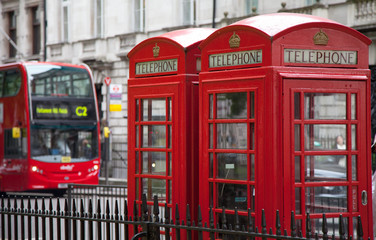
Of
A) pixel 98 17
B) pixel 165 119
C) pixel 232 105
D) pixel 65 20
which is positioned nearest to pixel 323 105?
pixel 232 105

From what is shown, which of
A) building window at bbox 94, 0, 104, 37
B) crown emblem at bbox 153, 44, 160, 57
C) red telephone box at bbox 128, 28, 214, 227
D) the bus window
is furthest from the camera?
building window at bbox 94, 0, 104, 37

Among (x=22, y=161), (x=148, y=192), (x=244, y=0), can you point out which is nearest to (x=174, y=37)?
(x=148, y=192)

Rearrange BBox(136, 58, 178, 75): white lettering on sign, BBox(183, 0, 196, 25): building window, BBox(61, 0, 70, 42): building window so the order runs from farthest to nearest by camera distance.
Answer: BBox(61, 0, 70, 42): building window → BBox(183, 0, 196, 25): building window → BBox(136, 58, 178, 75): white lettering on sign

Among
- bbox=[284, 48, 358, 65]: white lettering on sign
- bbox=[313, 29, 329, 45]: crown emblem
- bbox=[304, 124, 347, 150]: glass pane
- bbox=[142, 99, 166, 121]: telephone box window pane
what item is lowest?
bbox=[304, 124, 347, 150]: glass pane

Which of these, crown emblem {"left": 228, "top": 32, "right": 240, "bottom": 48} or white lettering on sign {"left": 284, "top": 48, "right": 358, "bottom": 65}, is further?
crown emblem {"left": 228, "top": 32, "right": 240, "bottom": 48}

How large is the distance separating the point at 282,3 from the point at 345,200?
1707 centimetres

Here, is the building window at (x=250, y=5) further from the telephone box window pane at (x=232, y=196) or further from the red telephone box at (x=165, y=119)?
the telephone box window pane at (x=232, y=196)

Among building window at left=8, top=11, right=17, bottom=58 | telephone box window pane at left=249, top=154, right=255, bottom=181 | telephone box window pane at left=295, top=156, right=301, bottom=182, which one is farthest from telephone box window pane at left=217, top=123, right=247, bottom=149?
building window at left=8, top=11, right=17, bottom=58

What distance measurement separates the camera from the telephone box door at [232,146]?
6.44 m

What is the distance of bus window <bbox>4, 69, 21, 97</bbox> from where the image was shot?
2062 cm

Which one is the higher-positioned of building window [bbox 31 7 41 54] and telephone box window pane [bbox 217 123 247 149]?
building window [bbox 31 7 41 54]

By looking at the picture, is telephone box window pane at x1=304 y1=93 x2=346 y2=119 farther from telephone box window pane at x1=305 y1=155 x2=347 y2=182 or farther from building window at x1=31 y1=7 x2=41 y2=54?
building window at x1=31 y1=7 x2=41 y2=54

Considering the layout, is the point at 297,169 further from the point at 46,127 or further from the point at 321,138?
the point at 46,127

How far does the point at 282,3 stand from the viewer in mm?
22969
